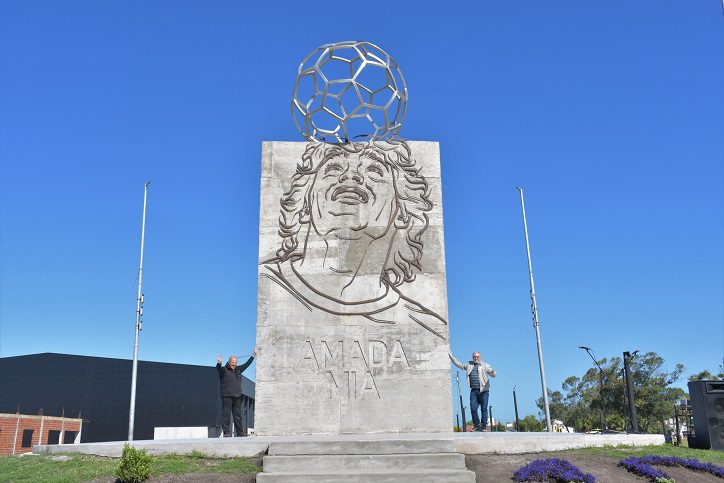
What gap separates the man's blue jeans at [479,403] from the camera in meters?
15.2

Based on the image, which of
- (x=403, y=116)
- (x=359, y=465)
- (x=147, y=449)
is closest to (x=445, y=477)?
(x=359, y=465)

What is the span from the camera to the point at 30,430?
35.5 meters

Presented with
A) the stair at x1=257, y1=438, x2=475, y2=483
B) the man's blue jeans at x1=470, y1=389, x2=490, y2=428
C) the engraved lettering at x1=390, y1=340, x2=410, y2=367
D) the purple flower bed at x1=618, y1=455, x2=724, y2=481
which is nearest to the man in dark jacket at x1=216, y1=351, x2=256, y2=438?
the engraved lettering at x1=390, y1=340, x2=410, y2=367

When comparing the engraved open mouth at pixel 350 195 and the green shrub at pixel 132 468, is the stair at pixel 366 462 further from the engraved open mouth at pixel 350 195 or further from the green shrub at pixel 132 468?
the engraved open mouth at pixel 350 195

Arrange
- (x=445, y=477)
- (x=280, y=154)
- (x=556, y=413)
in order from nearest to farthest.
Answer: (x=445, y=477), (x=280, y=154), (x=556, y=413)

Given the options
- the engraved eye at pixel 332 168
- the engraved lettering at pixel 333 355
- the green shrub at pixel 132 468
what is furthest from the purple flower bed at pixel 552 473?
the engraved eye at pixel 332 168

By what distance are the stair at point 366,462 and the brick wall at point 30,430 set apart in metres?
27.4

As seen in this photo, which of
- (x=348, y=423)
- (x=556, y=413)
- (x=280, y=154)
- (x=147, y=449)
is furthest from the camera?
(x=556, y=413)

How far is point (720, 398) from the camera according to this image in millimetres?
14617

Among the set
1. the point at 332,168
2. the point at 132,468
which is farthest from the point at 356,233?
the point at 132,468

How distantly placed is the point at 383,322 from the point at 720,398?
308 inches

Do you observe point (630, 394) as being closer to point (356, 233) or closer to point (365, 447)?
point (356, 233)

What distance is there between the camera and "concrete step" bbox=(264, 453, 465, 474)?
10.7 meters

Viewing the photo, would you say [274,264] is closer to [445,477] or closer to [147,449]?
[147,449]
